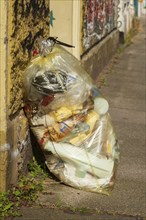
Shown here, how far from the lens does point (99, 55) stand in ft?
31.6

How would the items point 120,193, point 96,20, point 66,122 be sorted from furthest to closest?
point 96,20, point 120,193, point 66,122

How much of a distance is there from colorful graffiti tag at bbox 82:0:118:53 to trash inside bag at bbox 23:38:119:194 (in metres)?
3.57

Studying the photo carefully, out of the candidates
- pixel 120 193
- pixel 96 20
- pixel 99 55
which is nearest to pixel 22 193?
pixel 120 193

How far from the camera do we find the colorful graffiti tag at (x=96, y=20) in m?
8.04

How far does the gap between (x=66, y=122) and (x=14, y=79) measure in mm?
562

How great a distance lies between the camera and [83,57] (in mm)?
7887

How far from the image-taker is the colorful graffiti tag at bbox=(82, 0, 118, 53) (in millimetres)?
8041

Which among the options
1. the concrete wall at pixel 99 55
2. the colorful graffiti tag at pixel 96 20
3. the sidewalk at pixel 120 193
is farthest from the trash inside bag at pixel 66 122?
the colorful graffiti tag at pixel 96 20

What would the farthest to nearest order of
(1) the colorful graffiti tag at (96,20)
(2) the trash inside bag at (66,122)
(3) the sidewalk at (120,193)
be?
(1) the colorful graffiti tag at (96,20), (2) the trash inside bag at (66,122), (3) the sidewalk at (120,193)

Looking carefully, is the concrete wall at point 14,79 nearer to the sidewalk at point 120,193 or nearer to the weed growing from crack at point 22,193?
the weed growing from crack at point 22,193

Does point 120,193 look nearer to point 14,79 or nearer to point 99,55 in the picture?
point 14,79

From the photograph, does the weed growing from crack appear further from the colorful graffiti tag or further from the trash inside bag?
Answer: the colorful graffiti tag

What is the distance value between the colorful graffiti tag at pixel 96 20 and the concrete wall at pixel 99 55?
0.12 meters

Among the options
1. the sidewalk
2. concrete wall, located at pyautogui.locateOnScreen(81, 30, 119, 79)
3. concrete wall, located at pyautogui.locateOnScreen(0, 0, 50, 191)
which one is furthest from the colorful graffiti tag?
concrete wall, located at pyautogui.locateOnScreen(0, 0, 50, 191)
